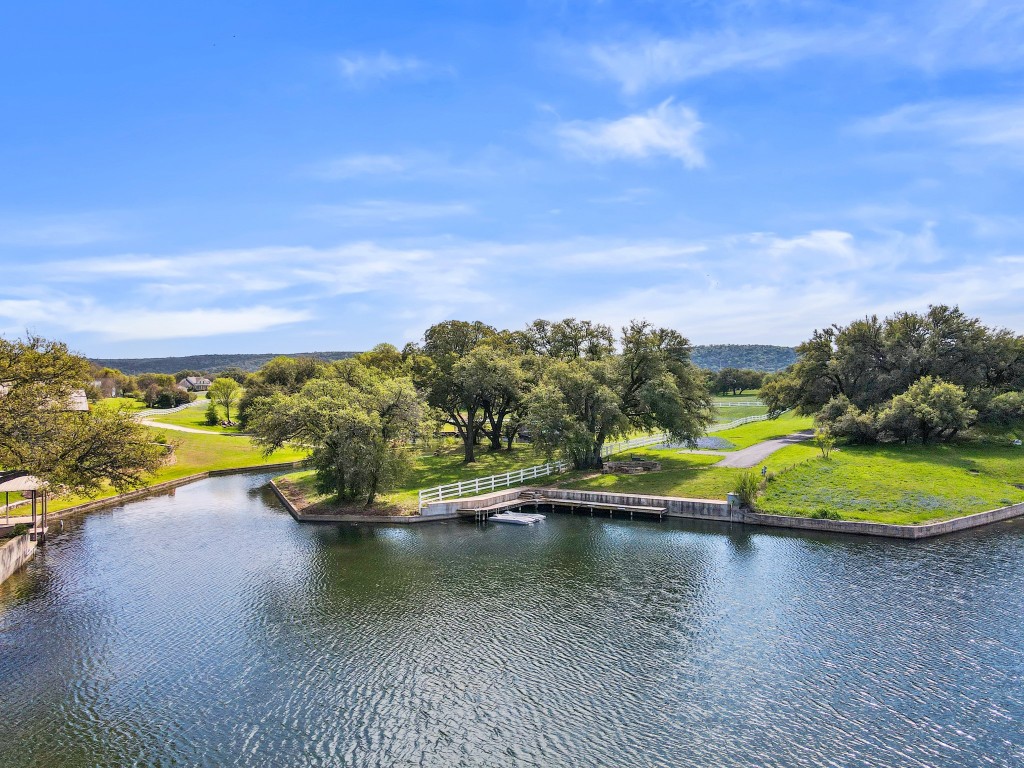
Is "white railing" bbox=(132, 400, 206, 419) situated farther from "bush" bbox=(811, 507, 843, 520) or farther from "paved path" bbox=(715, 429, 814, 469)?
"bush" bbox=(811, 507, 843, 520)

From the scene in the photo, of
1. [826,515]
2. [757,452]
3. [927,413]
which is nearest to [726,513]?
[826,515]

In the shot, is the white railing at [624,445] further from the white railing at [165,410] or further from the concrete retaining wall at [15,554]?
the white railing at [165,410]

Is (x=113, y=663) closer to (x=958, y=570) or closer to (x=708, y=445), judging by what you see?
(x=958, y=570)

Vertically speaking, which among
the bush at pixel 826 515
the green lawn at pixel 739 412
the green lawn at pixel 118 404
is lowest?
the bush at pixel 826 515

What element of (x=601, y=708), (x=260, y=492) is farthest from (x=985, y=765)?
(x=260, y=492)

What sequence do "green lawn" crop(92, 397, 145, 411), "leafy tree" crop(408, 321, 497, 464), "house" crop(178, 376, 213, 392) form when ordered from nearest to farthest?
"green lawn" crop(92, 397, 145, 411) < "leafy tree" crop(408, 321, 497, 464) < "house" crop(178, 376, 213, 392)

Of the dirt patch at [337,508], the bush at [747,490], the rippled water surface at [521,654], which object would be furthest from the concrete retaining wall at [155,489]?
the bush at [747,490]

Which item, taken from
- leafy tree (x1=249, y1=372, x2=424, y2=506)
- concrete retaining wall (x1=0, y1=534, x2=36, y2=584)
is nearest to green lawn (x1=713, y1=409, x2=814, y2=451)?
leafy tree (x1=249, y1=372, x2=424, y2=506)
